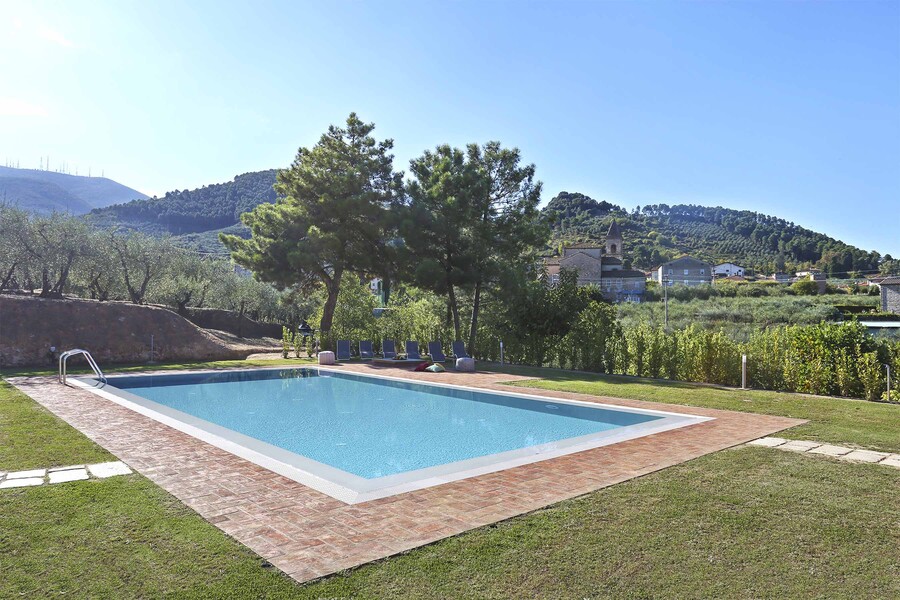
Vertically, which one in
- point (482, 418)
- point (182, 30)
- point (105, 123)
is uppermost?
point (182, 30)

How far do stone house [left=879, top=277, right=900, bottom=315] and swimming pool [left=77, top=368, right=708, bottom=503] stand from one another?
141ft

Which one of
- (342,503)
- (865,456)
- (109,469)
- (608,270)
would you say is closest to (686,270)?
(608,270)

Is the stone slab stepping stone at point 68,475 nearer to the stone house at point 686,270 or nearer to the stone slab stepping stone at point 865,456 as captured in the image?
the stone slab stepping stone at point 865,456

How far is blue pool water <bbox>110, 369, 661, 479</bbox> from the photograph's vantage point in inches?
308

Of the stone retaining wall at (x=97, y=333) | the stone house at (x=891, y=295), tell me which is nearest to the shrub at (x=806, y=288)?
the stone house at (x=891, y=295)

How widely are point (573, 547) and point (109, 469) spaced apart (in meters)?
4.49

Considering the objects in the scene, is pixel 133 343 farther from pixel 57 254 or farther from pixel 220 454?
pixel 220 454

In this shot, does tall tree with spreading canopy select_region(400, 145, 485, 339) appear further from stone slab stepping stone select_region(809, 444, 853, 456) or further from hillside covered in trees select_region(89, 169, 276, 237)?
hillside covered in trees select_region(89, 169, 276, 237)

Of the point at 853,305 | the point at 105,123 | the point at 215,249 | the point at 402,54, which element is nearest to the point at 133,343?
the point at 105,123

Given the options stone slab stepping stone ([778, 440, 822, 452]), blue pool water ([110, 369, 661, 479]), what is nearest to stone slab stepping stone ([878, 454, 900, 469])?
stone slab stepping stone ([778, 440, 822, 452])

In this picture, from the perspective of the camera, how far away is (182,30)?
43.9ft

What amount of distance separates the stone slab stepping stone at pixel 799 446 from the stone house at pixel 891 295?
44.5 m

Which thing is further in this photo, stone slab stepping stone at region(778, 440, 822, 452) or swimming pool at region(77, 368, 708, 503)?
stone slab stepping stone at region(778, 440, 822, 452)

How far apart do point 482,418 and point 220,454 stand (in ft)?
16.4
